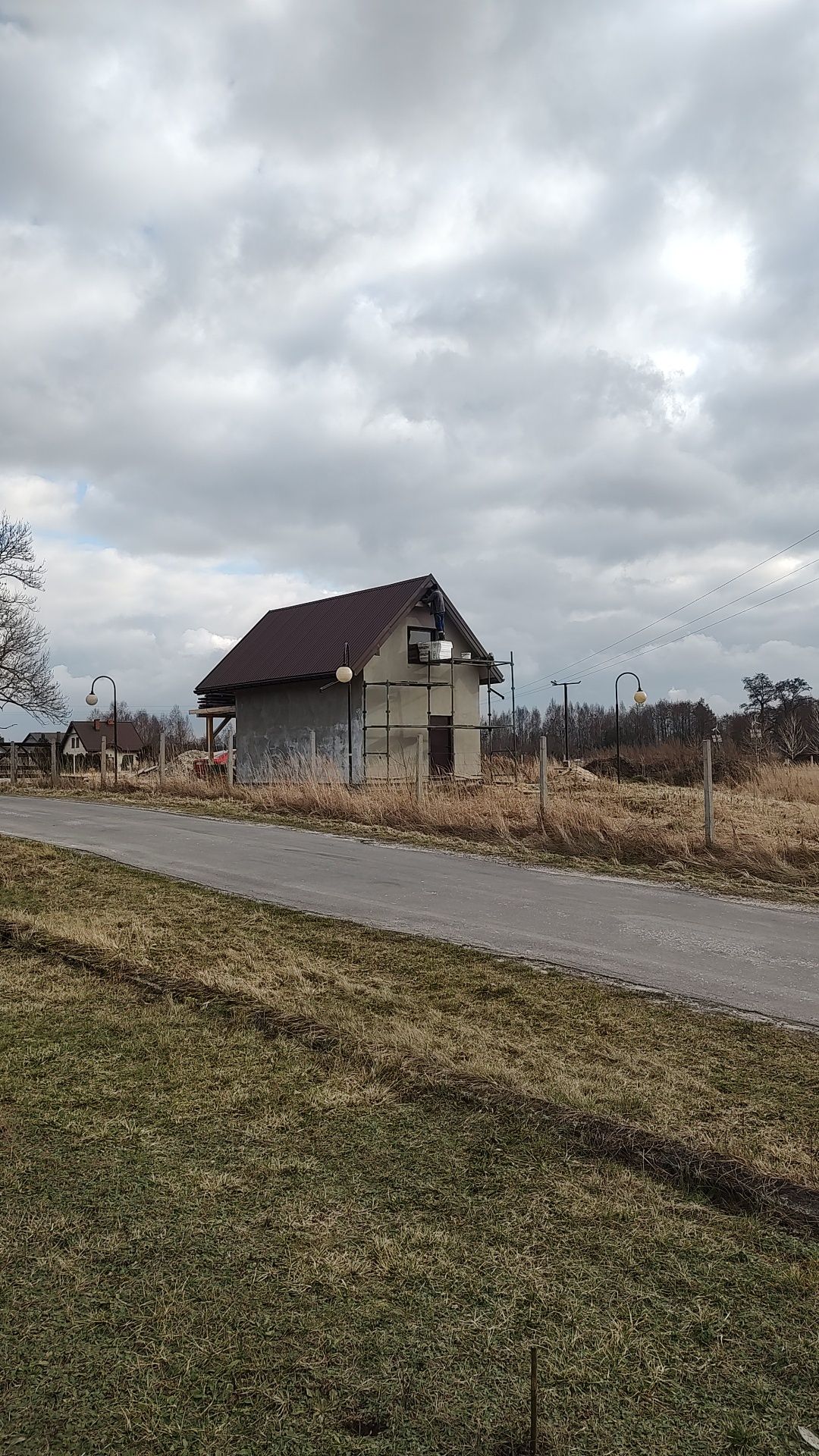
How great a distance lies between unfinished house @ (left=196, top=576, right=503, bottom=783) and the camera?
29281 millimetres

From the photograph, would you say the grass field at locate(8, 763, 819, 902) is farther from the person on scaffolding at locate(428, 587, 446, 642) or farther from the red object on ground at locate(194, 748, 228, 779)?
the red object on ground at locate(194, 748, 228, 779)

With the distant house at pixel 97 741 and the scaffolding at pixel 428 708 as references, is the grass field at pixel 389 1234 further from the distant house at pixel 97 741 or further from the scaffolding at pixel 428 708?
the distant house at pixel 97 741

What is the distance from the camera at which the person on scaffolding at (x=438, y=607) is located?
3030 cm

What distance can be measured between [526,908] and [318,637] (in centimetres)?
2313

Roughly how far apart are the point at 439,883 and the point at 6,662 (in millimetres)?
26994

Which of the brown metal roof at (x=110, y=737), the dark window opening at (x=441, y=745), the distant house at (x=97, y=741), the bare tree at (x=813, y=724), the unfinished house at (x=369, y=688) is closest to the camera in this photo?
the unfinished house at (x=369, y=688)

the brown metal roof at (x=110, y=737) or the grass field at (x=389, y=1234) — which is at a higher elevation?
the brown metal roof at (x=110, y=737)

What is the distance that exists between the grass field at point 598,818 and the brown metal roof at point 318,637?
5.55m

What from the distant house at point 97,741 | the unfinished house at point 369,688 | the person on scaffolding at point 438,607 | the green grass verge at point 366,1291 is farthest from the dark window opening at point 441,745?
the distant house at point 97,741

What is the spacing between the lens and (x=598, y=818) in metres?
14.4

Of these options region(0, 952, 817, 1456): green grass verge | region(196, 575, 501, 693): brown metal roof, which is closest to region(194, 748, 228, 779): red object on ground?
region(196, 575, 501, 693): brown metal roof

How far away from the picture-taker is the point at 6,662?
110ft

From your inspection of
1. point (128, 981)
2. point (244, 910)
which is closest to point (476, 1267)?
point (128, 981)

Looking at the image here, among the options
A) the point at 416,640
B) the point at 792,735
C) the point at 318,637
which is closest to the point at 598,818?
the point at 416,640
